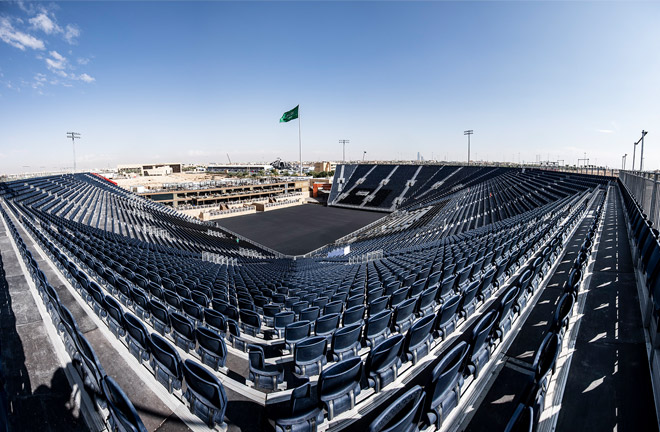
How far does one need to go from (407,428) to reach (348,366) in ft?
2.76

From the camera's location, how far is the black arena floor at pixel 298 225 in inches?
1278

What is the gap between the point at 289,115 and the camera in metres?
60.2

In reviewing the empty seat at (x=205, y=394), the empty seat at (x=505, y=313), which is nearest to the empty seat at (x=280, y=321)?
the empty seat at (x=205, y=394)

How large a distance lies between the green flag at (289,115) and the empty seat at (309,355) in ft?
199

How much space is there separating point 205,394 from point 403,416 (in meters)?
1.84

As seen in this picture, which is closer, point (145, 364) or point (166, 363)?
point (166, 363)

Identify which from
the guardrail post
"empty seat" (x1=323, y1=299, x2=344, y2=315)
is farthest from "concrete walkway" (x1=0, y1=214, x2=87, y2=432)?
the guardrail post

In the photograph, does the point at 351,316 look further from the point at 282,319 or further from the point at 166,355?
the point at 166,355

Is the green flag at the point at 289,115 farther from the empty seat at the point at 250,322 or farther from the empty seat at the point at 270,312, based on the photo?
Result: the empty seat at the point at 250,322

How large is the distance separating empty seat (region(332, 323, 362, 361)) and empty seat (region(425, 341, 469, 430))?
1.23 metres

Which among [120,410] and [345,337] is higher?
[120,410]

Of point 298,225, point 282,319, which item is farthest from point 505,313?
point 298,225

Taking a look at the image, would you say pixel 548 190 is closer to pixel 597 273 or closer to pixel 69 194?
pixel 597 273

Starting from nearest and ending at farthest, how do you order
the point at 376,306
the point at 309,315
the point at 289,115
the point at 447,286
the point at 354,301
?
1. the point at 376,306
2. the point at 309,315
3. the point at 447,286
4. the point at 354,301
5. the point at 289,115
